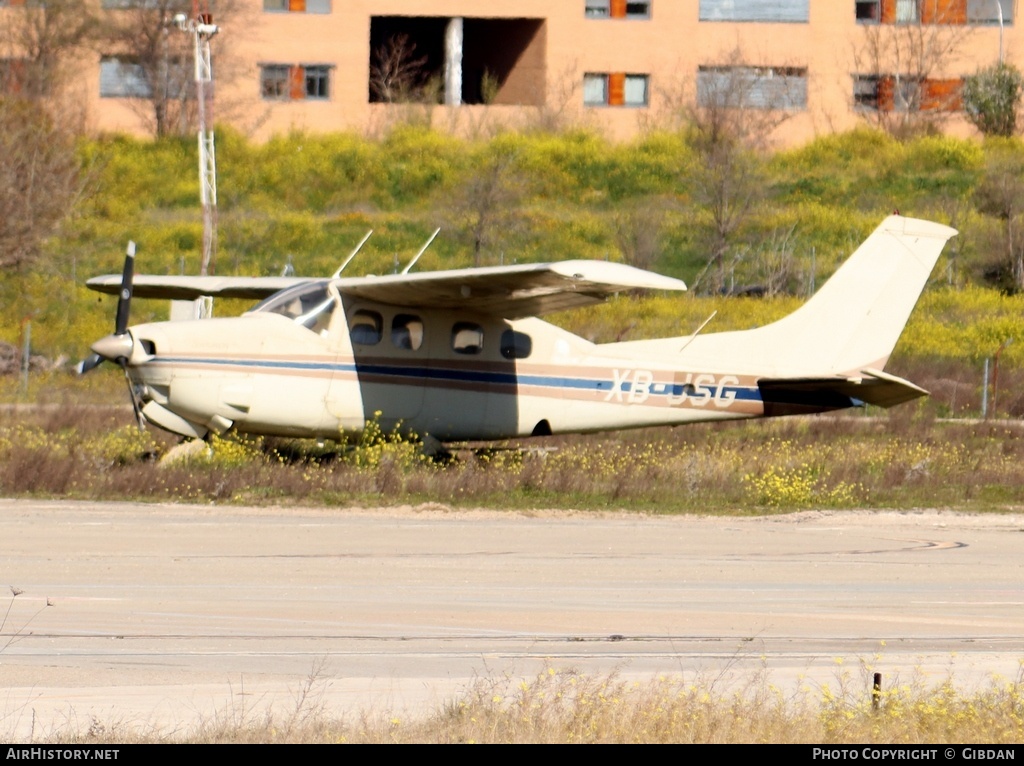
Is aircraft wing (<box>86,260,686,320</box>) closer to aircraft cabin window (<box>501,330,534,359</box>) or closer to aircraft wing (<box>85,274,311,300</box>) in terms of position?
aircraft cabin window (<box>501,330,534,359</box>)

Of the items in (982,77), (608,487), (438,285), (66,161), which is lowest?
(608,487)

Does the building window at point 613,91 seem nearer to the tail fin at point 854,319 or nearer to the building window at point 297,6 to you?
the building window at point 297,6

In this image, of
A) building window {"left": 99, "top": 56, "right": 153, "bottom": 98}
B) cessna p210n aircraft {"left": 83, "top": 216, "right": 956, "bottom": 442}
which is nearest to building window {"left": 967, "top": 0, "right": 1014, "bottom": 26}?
building window {"left": 99, "top": 56, "right": 153, "bottom": 98}

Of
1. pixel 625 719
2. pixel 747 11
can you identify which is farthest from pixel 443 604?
pixel 747 11

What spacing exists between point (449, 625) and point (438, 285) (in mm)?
8271

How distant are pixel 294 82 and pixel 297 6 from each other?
2.50 metres

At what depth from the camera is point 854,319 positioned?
20891 mm

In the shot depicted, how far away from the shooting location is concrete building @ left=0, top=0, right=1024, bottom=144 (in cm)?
5156

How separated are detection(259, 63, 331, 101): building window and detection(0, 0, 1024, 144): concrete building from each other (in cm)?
5

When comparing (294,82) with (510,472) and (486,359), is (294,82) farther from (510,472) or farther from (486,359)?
(510,472)

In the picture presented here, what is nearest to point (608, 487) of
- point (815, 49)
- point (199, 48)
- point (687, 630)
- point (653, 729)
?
point (687, 630)

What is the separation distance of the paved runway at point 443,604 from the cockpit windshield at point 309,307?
3.09 meters

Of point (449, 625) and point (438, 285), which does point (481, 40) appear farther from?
point (449, 625)
